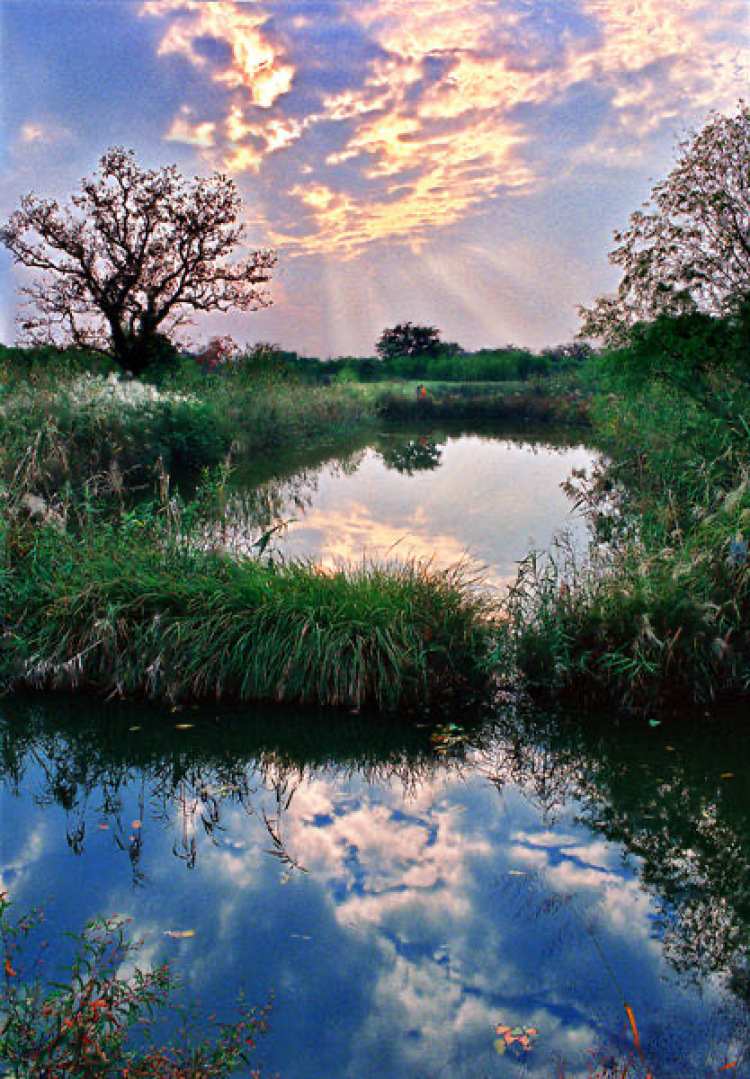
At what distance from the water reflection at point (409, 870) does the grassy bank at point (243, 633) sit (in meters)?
0.28

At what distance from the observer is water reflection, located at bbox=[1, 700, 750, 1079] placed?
3.29m

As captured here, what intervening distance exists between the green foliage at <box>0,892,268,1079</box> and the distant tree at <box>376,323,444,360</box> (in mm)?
66168

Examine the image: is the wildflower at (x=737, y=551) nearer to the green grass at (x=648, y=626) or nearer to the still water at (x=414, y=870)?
the green grass at (x=648, y=626)

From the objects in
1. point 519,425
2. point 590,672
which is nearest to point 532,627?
point 590,672

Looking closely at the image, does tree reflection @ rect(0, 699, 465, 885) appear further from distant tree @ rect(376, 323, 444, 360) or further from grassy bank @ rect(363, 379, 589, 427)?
distant tree @ rect(376, 323, 444, 360)

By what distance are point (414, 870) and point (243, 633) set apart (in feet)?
8.22

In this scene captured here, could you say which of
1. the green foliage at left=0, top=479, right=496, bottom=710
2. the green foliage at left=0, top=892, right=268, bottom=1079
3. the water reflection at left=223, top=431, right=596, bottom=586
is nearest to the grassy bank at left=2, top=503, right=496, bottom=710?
the green foliage at left=0, top=479, right=496, bottom=710

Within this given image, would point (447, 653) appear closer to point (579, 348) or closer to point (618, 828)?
point (618, 828)

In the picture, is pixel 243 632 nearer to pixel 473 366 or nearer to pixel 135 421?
pixel 135 421

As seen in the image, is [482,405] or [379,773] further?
[482,405]

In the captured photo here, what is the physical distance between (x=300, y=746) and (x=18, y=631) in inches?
104

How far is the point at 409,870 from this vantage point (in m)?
4.36

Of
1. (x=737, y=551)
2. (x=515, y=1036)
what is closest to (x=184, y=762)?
(x=515, y=1036)

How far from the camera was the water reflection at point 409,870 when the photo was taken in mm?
3291
